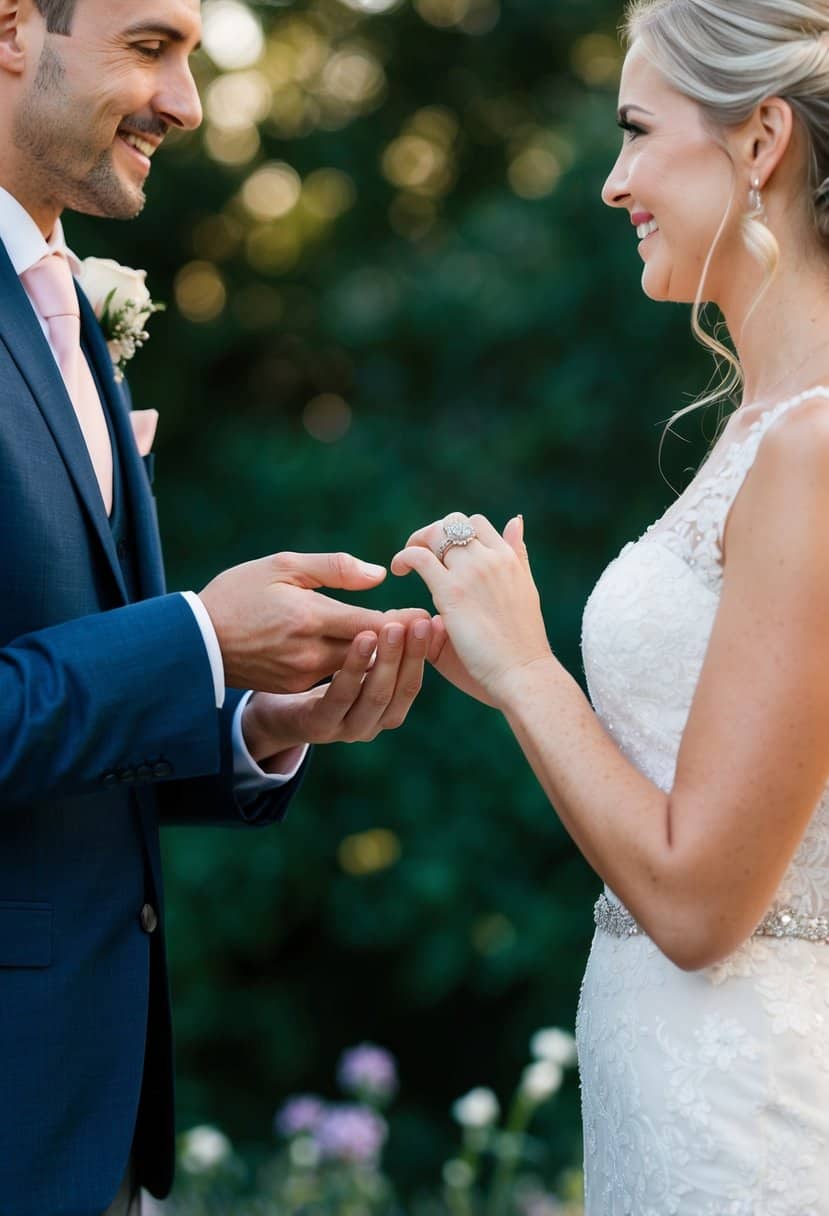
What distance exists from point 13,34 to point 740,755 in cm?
194

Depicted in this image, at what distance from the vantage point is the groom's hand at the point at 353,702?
263cm

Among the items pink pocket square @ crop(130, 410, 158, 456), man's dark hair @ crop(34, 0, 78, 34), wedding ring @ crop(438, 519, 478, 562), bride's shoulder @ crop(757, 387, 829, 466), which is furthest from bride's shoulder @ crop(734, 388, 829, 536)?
man's dark hair @ crop(34, 0, 78, 34)

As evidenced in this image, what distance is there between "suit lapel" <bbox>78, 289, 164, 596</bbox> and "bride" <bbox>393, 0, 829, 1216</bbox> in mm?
580

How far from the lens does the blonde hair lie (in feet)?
7.54

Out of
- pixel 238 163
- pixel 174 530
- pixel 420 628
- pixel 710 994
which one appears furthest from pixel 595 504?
pixel 710 994

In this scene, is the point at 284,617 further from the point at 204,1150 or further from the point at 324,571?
the point at 204,1150

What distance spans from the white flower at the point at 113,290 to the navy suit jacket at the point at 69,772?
453mm

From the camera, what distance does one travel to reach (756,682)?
201cm

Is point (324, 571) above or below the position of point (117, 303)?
below

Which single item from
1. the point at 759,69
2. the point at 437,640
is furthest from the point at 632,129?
the point at 437,640

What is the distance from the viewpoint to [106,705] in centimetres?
231

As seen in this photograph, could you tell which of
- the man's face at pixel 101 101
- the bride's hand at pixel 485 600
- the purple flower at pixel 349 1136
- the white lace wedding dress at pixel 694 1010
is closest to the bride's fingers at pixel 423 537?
the bride's hand at pixel 485 600

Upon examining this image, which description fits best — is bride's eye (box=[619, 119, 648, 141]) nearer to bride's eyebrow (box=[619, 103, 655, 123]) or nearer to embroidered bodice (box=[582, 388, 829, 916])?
bride's eyebrow (box=[619, 103, 655, 123])

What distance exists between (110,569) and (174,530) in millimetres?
4199
